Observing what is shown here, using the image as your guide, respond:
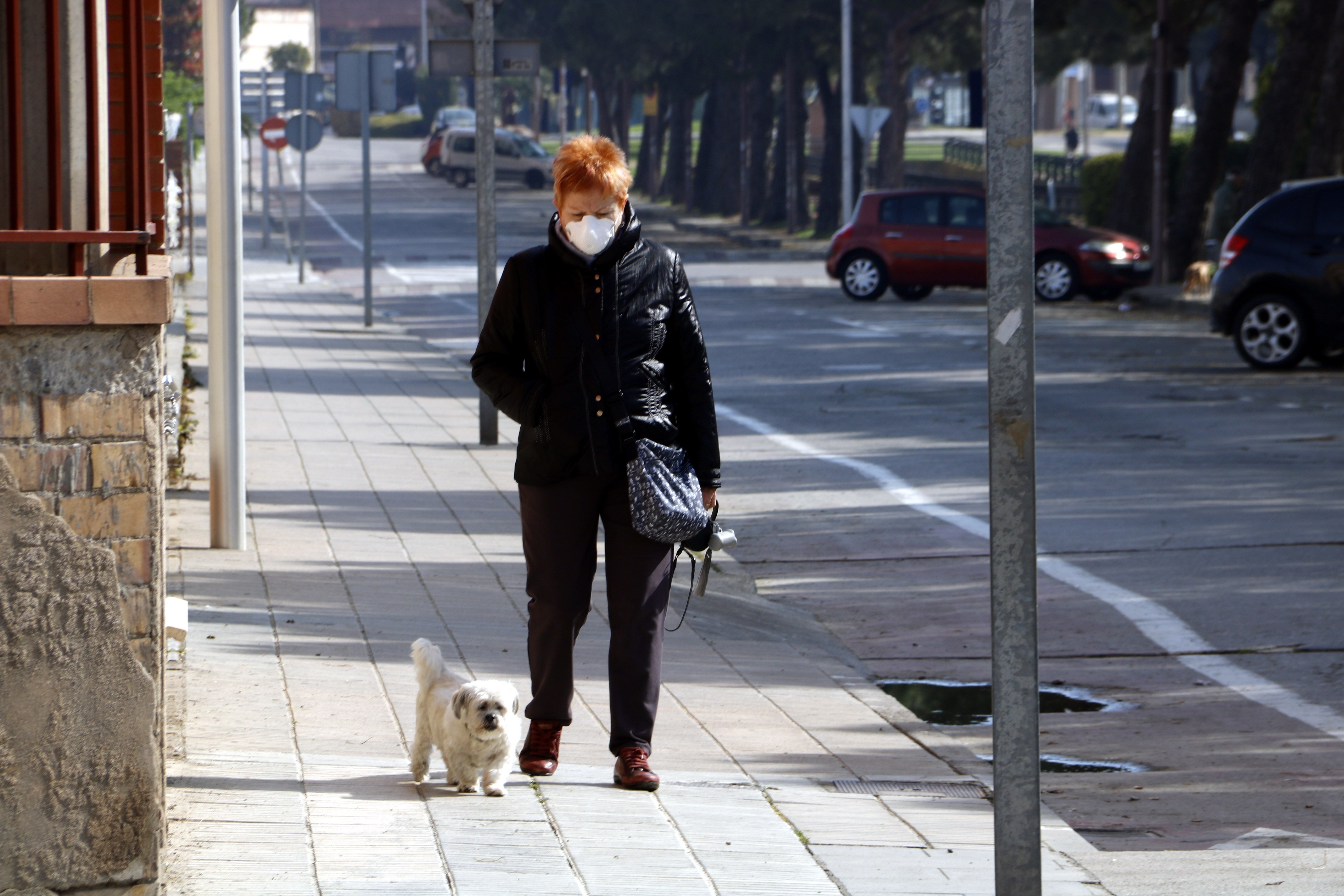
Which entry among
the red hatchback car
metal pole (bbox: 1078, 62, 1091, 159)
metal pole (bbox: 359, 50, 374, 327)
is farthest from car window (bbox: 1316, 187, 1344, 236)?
metal pole (bbox: 1078, 62, 1091, 159)

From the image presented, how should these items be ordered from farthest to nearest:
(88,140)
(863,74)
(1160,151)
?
(863,74), (1160,151), (88,140)

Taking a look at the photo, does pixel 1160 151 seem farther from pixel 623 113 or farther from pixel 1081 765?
pixel 623 113

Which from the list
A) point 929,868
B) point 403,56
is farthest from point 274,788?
point 403,56

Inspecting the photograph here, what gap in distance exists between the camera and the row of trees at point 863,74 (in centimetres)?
2847

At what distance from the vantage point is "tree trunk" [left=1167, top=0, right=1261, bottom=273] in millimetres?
30219

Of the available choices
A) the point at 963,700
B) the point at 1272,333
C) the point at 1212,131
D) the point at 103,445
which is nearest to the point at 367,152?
the point at 1272,333

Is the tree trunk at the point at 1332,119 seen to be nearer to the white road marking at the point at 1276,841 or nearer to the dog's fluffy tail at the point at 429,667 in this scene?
the white road marking at the point at 1276,841

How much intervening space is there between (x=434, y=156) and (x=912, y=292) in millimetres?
44987

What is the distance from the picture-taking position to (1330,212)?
58.3ft

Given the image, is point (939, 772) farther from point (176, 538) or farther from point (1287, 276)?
point (1287, 276)

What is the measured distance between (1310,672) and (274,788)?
14.1ft

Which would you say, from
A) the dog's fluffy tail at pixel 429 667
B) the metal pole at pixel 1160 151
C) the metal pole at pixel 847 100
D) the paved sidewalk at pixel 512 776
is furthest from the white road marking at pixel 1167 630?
the metal pole at pixel 847 100

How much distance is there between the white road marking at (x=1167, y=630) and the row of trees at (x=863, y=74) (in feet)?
58.4

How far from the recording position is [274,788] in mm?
5027
